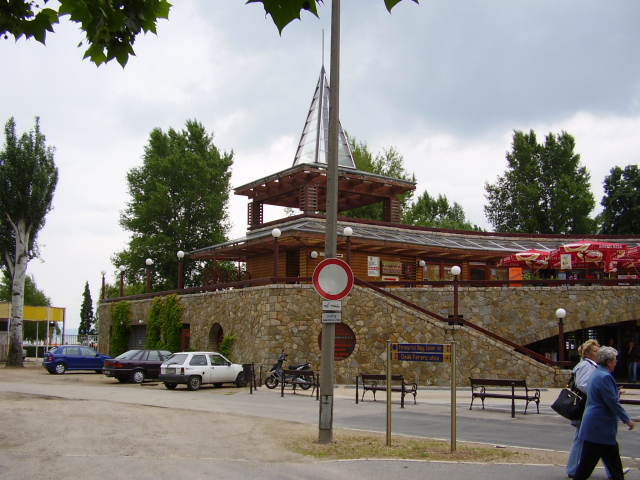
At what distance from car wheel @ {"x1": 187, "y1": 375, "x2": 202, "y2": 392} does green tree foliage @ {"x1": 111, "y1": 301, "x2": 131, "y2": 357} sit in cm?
1550

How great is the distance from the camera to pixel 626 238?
37562 mm

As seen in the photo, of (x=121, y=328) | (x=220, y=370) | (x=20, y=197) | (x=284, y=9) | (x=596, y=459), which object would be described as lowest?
(x=220, y=370)

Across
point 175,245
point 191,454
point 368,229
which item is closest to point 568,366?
point 368,229

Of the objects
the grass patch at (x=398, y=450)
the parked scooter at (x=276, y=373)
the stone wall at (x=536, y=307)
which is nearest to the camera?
the grass patch at (x=398, y=450)

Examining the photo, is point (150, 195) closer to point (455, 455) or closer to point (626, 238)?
point (626, 238)

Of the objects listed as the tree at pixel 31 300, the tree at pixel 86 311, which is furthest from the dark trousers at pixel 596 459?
the tree at pixel 86 311

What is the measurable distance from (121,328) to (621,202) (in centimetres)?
3812

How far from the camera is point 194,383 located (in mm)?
21516

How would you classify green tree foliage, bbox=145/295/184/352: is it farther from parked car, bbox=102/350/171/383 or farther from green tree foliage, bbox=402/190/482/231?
green tree foliage, bbox=402/190/482/231

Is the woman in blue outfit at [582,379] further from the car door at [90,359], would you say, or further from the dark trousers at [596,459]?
the car door at [90,359]

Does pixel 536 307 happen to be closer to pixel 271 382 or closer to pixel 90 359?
pixel 271 382

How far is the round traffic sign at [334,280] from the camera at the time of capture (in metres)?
10.3

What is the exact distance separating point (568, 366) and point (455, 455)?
15.7m

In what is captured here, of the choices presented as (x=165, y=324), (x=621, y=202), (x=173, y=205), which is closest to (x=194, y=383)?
(x=165, y=324)
